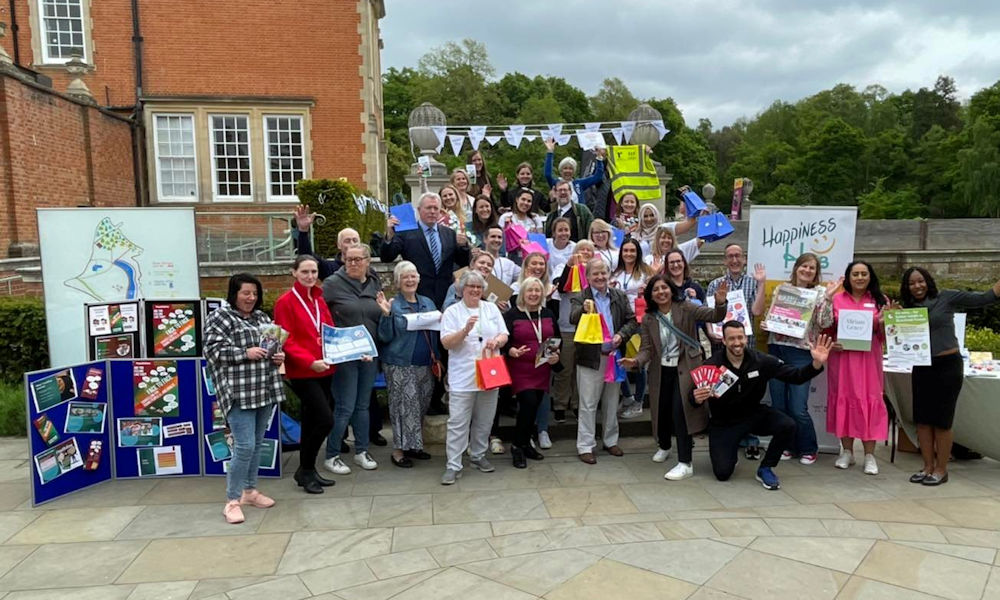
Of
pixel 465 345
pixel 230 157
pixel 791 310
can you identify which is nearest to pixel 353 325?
pixel 465 345

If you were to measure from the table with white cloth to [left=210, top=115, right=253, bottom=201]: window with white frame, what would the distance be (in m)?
18.2

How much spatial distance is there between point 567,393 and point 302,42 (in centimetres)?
1656

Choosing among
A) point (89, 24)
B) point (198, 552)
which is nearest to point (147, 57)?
point (89, 24)

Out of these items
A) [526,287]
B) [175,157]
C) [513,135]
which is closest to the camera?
[526,287]

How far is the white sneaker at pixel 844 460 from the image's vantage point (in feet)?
18.7

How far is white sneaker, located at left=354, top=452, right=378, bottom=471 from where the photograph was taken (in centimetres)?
571

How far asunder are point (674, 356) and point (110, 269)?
567 centimetres

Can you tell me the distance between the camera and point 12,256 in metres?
13.0

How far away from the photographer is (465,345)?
5.34 metres

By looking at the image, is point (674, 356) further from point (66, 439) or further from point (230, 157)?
point (230, 157)

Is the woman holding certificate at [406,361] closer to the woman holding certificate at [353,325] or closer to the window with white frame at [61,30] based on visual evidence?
the woman holding certificate at [353,325]

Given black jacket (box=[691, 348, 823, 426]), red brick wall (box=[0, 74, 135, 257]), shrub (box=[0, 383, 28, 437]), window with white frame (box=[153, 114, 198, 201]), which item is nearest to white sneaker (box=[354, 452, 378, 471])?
black jacket (box=[691, 348, 823, 426])

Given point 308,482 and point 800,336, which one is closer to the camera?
point 308,482

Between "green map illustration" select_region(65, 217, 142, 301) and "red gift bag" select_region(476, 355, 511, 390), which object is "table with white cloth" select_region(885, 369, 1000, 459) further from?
"green map illustration" select_region(65, 217, 142, 301)
